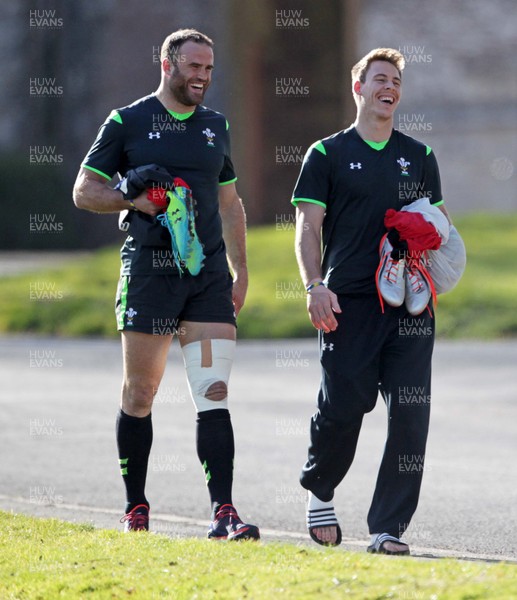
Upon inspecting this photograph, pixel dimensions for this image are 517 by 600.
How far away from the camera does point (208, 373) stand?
19.5 feet

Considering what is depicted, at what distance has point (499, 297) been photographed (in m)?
17.2

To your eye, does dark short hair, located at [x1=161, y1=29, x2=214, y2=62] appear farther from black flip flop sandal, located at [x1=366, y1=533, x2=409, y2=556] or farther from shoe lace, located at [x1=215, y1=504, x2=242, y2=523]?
black flip flop sandal, located at [x1=366, y1=533, x2=409, y2=556]

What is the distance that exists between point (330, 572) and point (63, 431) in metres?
5.75

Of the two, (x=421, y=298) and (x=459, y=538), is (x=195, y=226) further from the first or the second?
(x=459, y=538)

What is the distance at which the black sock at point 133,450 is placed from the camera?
6094 mm

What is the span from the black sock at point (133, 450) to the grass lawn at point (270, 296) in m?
9.99

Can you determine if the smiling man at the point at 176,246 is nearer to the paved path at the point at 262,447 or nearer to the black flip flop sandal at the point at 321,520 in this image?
the black flip flop sandal at the point at 321,520

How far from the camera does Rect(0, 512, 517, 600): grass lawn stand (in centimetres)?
437

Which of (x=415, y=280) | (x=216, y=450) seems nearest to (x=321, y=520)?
(x=216, y=450)

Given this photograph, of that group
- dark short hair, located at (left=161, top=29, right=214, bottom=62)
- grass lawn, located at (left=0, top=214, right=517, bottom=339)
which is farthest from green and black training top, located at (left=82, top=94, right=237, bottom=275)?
grass lawn, located at (left=0, top=214, right=517, bottom=339)

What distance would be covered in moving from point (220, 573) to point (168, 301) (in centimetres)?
151

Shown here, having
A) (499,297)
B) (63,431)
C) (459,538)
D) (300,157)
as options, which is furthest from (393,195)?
(300,157)

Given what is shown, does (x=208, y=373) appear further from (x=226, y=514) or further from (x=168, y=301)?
(x=226, y=514)

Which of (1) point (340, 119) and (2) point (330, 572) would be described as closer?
(2) point (330, 572)
